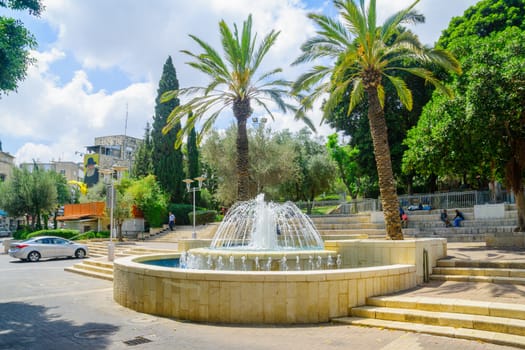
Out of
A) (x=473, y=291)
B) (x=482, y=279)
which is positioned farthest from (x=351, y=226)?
(x=473, y=291)

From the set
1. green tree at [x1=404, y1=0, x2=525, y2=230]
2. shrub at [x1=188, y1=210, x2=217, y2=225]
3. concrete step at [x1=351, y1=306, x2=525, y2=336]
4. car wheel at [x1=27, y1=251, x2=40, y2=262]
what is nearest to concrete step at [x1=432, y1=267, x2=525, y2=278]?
concrete step at [x1=351, y1=306, x2=525, y2=336]

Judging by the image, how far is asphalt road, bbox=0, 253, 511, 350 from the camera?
636cm

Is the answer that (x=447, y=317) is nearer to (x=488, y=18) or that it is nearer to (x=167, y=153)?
(x=488, y=18)

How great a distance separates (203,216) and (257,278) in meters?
30.4

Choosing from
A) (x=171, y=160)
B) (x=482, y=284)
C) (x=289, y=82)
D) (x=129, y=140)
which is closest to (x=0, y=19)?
(x=482, y=284)

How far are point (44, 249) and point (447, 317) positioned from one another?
866 inches

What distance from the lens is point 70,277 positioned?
15.8 metres

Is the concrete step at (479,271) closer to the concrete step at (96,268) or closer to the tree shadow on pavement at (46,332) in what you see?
the tree shadow on pavement at (46,332)

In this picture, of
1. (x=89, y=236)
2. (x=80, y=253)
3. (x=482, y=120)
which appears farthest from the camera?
(x=89, y=236)

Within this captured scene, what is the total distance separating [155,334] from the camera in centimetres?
712

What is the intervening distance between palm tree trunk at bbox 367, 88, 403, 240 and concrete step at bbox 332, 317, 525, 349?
5.67 metres

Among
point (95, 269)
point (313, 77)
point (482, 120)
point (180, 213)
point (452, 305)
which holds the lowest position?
point (95, 269)

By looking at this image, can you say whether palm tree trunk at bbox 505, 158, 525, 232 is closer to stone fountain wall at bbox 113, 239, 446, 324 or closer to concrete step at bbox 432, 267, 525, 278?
concrete step at bbox 432, 267, 525, 278

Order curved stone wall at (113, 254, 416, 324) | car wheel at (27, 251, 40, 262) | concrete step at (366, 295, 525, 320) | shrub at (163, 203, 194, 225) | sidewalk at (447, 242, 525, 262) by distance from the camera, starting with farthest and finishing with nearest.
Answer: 1. shrub at (163, 203, 194, 225)
2. car wheel at (27, 251, 40, 262)
3. sidewalk at (447, 242, 525, 262)
4. curved stone wall at (113, 254, 416, 324)
5. concrete step at (366, 295, 525, 320)
